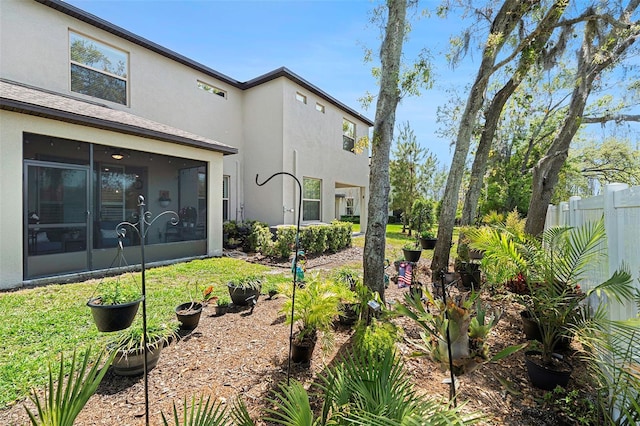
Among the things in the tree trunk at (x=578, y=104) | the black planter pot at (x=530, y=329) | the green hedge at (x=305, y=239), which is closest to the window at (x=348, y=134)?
the green hedge at (x=305, y=239)

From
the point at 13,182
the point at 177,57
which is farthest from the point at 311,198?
the point at 13,182

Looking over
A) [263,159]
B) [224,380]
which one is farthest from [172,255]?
[224,380]

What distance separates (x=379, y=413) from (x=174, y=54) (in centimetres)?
1161

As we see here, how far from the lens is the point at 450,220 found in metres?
6.50

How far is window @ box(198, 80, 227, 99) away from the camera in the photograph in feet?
35.9

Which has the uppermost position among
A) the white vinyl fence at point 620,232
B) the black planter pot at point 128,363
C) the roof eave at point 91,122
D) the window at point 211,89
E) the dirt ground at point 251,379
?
the window at point 211,89

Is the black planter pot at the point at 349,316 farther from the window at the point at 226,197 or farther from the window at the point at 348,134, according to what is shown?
the window at the point at 348,134

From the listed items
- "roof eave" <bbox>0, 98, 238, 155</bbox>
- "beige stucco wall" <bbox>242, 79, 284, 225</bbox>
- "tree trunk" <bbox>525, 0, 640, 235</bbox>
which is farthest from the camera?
"beige stucco wall" <bbox>242, 79, 284, 225</bbox>

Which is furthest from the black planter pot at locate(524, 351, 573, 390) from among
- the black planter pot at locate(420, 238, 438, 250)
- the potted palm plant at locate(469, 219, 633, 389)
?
the black planter pot at locate(420, 238, 438, 250)

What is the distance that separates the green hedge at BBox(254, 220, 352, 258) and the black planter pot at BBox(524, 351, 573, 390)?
6648 mm

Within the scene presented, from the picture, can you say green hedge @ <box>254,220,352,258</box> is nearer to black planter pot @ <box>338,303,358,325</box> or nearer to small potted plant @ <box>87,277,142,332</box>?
black planter pot @ <box>338,303,358,325</box>

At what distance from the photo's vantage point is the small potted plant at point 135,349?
9.00ft

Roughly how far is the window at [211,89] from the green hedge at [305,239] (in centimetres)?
585

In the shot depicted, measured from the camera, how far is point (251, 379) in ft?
9.22
